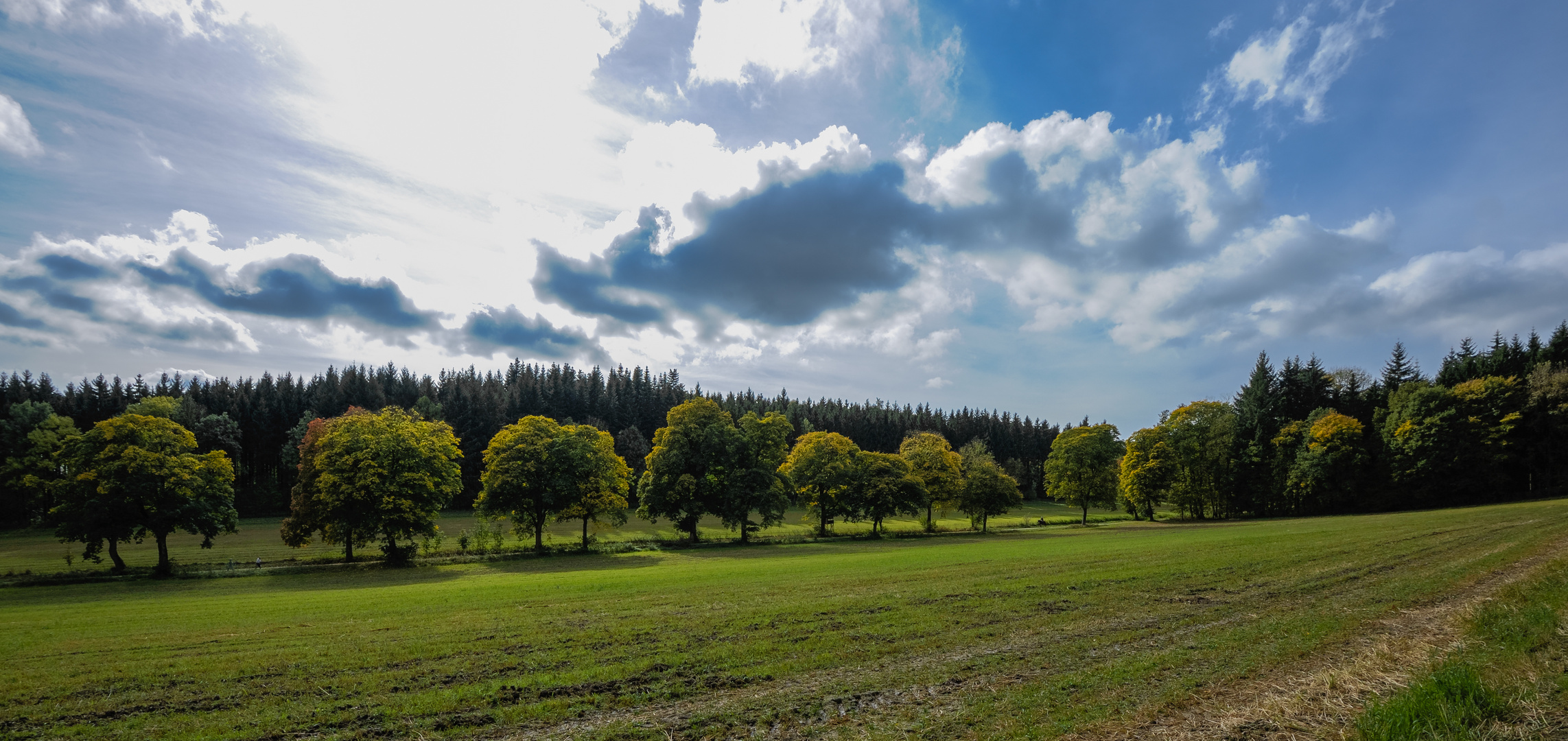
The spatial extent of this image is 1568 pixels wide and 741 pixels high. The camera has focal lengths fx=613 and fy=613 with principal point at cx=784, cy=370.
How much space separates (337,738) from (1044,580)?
22.0 m

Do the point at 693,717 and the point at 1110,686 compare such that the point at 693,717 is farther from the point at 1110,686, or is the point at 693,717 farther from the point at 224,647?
the point at 224,647

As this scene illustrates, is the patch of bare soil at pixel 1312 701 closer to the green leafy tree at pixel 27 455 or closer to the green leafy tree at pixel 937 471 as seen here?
the green leafy tree at pixel 937 471

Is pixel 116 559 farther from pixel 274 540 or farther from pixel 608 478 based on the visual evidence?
pixel 608 478

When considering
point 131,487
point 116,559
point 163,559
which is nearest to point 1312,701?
point 131,487

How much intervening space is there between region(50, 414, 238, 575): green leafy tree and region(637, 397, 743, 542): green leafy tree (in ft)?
108

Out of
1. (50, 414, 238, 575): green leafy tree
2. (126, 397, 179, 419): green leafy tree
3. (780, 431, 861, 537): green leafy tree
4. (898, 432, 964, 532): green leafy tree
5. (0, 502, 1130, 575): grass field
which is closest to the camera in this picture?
(50, 414, 238, 575): green leafy tree

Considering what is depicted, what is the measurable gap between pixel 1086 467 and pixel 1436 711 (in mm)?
89932

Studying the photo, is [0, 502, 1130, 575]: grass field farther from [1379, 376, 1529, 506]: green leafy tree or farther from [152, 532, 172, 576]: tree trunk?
[1379, 376, 1529, 506]: green leafy tree

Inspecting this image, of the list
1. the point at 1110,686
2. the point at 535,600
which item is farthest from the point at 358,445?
the point at 1110,686

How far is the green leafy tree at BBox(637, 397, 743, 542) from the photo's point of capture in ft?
197

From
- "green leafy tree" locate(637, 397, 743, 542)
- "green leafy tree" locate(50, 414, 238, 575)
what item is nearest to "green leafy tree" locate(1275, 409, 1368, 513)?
"green leafy tree" locate(637, 397, 743, 542)

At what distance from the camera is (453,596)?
26.6 metres

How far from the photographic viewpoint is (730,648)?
47.2ft

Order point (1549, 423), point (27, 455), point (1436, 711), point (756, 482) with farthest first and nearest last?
point (27, 455) < point (1549, 423) < point (756, 482) < point (1436, 711)
